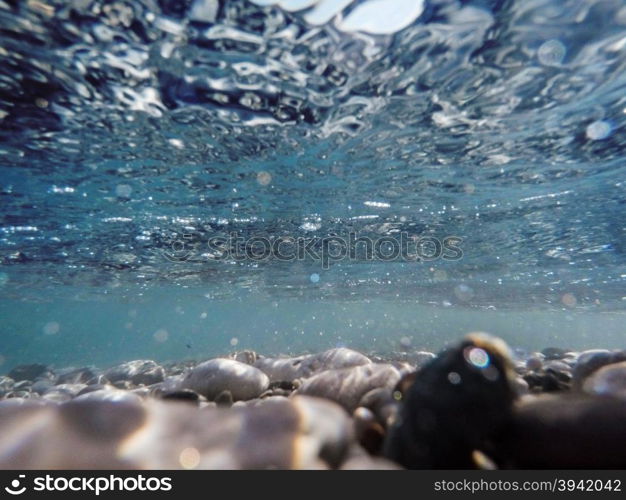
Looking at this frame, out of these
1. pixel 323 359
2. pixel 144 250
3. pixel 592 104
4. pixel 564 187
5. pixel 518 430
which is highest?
pixel 592 104

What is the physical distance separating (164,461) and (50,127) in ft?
29.6

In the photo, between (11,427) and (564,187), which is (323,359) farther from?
(564,187)

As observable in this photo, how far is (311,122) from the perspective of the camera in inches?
344

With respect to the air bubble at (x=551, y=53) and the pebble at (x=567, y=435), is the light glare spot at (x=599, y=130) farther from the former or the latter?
the pebble at (x=567, y=435)

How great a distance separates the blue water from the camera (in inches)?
234

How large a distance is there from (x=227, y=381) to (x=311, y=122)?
6052 millimetres

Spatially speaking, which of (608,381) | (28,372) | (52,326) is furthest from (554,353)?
(52,326)

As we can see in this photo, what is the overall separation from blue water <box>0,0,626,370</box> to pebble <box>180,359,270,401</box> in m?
5.47

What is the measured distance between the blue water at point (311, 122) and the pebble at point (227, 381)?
5.47 metres

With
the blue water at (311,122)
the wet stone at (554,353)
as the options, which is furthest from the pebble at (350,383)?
the wet stone at (554,353)

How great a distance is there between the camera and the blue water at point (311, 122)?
5938mm

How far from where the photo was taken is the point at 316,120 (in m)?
8.66
